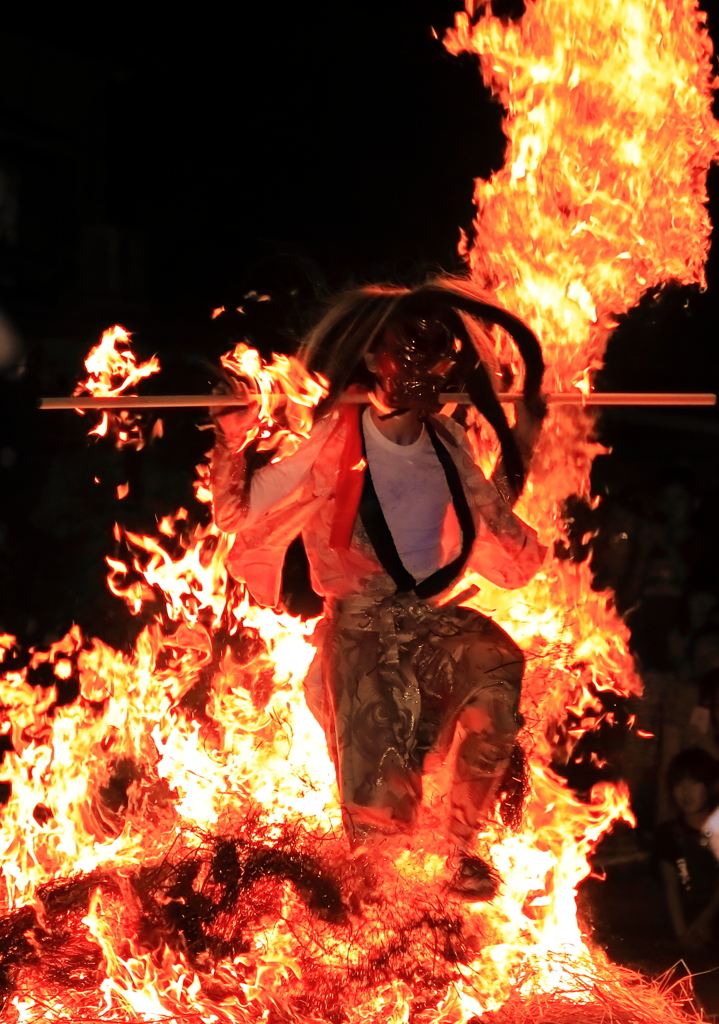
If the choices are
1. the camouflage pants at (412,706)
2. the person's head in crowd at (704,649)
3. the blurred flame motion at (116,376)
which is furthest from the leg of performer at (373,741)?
the person's head in crowd at (704,649)

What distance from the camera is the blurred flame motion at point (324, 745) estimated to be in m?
3.56

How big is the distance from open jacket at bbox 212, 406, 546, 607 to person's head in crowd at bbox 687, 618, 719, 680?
138 centimetres

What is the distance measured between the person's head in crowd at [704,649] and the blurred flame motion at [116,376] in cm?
232

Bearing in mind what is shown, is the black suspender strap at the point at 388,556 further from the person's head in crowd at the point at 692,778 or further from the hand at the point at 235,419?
the person's head in crowd at the point at 692,778

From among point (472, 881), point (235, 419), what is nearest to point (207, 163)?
point (235, 419)

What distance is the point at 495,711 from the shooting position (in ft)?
11.4

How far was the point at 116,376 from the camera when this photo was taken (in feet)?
15.0

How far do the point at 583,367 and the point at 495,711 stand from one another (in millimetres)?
1380

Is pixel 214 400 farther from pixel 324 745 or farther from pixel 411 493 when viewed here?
pixel 324 745

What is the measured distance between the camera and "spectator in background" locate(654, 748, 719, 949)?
14.7 ft

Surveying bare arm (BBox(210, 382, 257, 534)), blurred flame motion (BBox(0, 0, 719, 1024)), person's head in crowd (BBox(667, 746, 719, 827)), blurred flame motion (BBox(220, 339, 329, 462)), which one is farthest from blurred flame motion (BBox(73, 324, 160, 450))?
person's head in crowd (BBox(667, 746, 719, 827))

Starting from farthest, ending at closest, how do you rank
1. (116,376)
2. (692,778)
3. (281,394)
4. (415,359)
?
(692,778), (116,376), (281,394), (415,359)

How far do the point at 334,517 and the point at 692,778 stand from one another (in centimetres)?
206

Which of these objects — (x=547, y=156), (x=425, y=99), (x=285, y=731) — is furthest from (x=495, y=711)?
(x=425, y=99)
